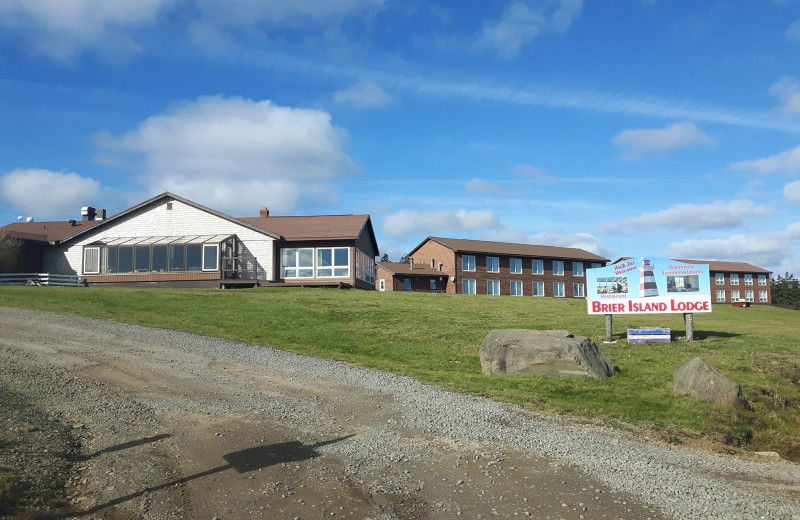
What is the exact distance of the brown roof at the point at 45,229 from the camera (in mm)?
Result: 40062

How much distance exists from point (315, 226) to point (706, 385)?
101 ft

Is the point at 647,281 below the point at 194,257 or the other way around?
below

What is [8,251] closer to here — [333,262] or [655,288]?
[333,262]

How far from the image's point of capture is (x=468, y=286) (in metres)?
57.6

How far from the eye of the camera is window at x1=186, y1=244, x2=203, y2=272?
37.1 m

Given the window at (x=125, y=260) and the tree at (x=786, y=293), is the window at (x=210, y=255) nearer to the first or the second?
the window at (x=125, y=260)

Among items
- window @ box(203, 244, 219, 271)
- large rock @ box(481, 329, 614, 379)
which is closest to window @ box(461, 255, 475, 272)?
window @ box(203, 244, 219, 271)

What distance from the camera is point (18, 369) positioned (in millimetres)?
12172

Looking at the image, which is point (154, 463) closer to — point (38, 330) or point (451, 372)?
point (451, 372)

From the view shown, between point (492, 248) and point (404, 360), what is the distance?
44.7 meters

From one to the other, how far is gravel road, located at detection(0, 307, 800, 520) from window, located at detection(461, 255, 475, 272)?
148 ft

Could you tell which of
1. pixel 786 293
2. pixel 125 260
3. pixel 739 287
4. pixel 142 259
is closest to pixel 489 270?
pixel 142 259

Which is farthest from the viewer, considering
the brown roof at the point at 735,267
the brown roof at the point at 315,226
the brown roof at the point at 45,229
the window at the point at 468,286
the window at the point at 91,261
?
the brown roof at the point at 735,267

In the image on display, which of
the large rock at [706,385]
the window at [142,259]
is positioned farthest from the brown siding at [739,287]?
the large rock at [706,385]
